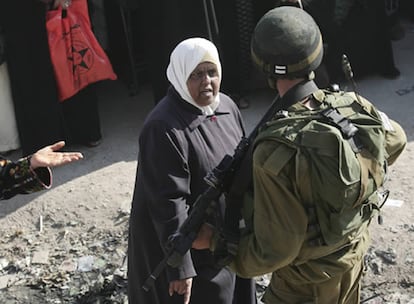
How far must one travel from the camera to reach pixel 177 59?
299cm

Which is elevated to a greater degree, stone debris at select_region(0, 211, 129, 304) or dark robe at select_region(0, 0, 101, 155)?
dark robe at select_region(0, 0, 101, 155)

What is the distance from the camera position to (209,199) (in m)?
2.59

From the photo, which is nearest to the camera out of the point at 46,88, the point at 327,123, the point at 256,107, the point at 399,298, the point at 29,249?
the point at 327,123

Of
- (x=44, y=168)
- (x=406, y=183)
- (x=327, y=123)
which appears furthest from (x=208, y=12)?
(x=327, y=123)

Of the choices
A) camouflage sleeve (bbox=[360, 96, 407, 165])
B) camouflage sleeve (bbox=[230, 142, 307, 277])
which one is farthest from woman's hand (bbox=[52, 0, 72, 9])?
camouflage sleeve (bbox=[230, 142, 307, 277])

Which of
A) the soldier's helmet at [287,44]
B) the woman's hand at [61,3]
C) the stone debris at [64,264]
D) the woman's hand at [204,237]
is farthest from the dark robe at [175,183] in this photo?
the woman's hand at [61,3]

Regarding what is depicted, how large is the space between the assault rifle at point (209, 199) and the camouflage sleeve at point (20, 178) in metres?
0.68

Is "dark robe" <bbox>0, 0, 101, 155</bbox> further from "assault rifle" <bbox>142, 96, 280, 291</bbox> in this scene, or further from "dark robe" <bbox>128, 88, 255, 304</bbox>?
"assault rifle" <bbox>142, 96, 280, 291</bbox>

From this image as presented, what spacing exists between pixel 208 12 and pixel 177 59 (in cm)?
279

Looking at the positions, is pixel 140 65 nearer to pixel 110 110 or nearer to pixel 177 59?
pixel 110 110

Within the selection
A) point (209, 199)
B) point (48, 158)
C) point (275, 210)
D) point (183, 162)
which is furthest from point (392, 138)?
point (48, 158)

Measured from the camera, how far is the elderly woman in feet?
9.45

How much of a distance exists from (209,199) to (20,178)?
856 millimetres

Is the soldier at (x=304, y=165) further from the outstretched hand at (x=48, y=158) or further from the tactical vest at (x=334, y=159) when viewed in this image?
the outstretched hand at (x=48, y=158)
